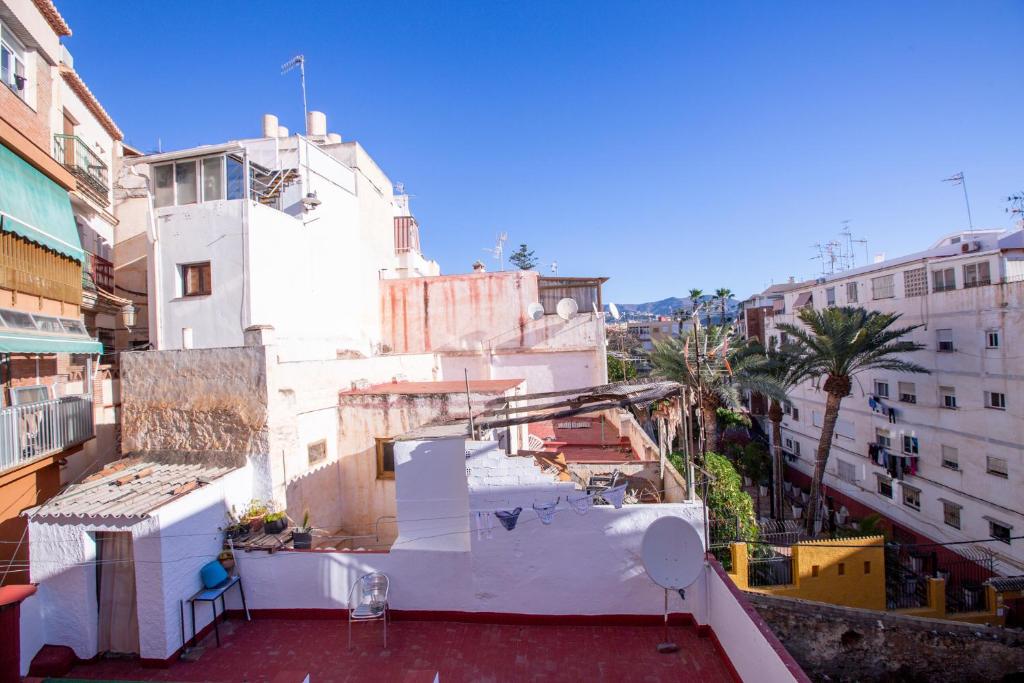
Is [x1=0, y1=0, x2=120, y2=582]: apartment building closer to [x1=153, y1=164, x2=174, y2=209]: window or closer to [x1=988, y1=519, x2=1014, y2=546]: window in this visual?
[x1=153, y1=164, x2=174, y2=209]: window

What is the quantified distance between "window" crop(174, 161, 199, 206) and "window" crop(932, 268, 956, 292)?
89.5ft

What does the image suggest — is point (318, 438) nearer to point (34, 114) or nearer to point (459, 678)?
point (459, 678)

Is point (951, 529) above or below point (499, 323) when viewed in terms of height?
below

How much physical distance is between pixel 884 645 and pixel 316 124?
24.9m

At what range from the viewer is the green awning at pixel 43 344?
8.03m

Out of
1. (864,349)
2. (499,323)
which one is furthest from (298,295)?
(864,349)

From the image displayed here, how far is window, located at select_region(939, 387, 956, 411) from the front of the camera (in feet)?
63.7

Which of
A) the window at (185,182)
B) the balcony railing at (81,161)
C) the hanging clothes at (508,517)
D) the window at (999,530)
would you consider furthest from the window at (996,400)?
the balcony railing at (81,161)

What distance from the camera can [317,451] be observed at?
10.4m

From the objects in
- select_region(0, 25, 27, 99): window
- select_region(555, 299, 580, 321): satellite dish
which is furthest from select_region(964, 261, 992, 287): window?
select_region(0, 25, 27, 99): window

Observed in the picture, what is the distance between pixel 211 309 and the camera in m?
12.0

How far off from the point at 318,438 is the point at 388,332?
911cm

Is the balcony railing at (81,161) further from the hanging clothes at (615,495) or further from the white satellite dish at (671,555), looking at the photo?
the white satellite dish at (671,555)

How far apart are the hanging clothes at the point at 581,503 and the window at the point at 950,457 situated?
Answer: 66.5 ft
